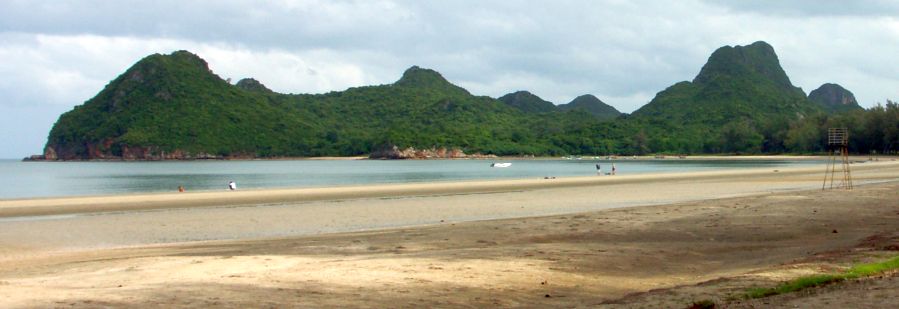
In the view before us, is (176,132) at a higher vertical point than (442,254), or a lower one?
higher

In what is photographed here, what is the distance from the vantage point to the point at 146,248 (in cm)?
1733

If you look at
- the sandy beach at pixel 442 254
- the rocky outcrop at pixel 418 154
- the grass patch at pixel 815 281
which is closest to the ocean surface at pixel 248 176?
the sandy beach at pixel 442 254

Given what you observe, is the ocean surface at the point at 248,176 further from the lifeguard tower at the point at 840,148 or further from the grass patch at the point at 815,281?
the grass patch at the point at 815,281

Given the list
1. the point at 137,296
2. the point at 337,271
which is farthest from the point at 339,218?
the point at 137,296

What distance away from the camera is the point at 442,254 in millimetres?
13656

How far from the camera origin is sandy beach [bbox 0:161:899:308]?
9.45m

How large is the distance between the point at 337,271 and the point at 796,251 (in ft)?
26.0

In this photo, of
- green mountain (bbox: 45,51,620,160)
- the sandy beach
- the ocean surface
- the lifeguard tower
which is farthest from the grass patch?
green mountain (bbox: 45,51,620,160)

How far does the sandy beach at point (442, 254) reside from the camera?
372 inches

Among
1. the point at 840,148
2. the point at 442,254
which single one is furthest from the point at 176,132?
the point at 442,254

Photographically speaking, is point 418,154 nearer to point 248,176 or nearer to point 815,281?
point 248,176

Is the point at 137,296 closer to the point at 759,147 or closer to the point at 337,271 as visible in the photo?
the point at 337,271

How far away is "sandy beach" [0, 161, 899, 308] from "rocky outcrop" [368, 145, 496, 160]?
490 ft

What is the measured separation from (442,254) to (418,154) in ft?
550
